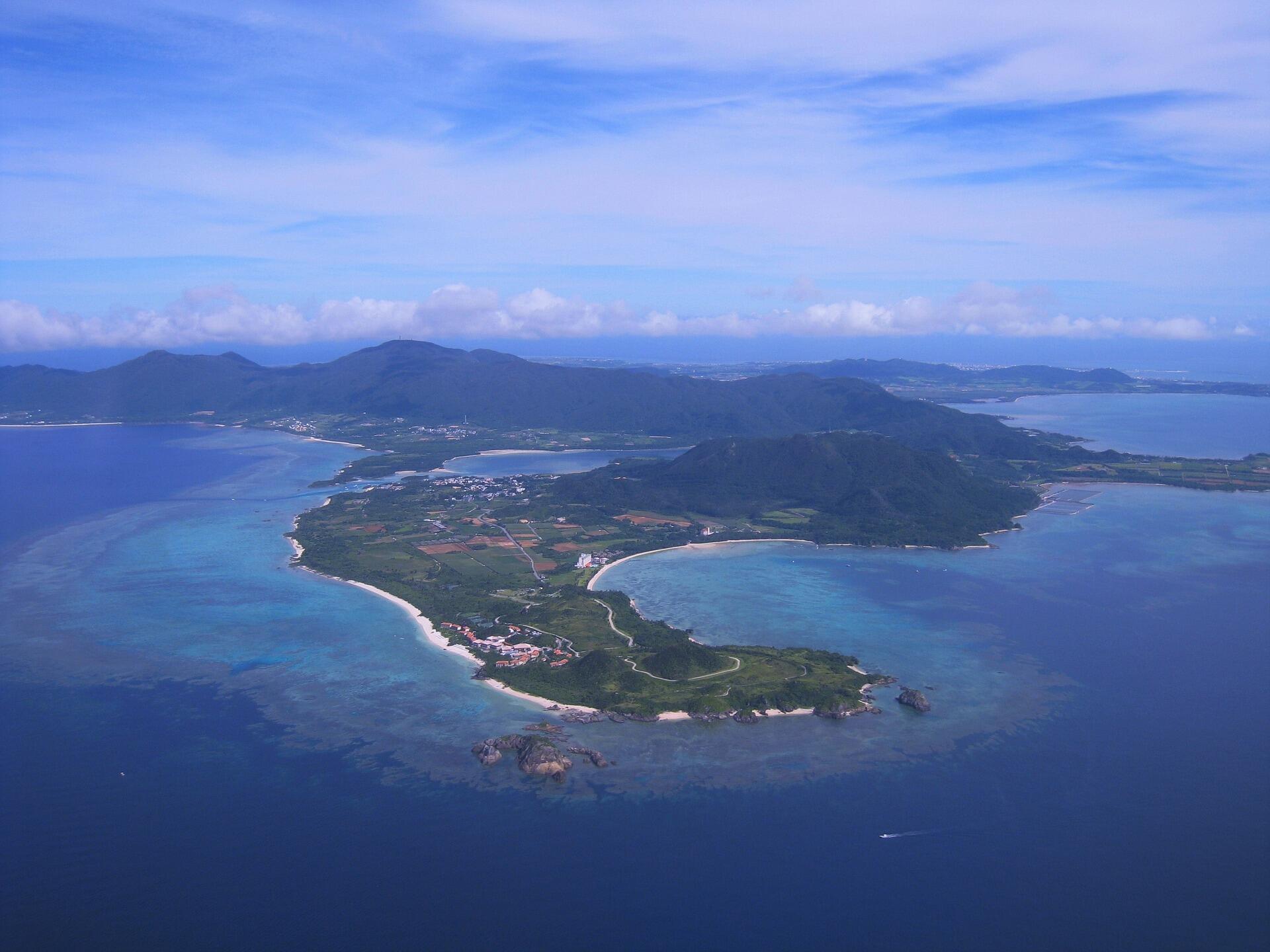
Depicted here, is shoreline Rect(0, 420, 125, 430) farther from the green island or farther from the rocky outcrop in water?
the rocky outcrop in water

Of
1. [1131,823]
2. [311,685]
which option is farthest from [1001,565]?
[311,685]

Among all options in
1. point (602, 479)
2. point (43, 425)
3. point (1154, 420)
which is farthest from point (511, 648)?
point (43, 425)

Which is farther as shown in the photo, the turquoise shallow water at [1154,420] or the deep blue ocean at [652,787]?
the turquoise shallow water at [1154,420]

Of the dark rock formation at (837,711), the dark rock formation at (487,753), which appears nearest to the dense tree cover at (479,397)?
the dark rock formation at (837,711)

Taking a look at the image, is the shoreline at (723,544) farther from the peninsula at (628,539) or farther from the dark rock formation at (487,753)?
the dark rock formation at (487,753)

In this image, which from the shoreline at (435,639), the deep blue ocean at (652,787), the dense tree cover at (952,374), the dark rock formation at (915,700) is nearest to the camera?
the deep blue ocean at (652,787)

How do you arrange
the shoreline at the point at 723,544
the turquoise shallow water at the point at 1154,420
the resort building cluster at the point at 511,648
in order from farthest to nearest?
1. the turquoise shallow water at the point at 1154,420
2. the shoreline at the point at 723,544
3. the resort building cluster at the point at 511,648

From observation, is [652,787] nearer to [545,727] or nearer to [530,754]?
[530,754]

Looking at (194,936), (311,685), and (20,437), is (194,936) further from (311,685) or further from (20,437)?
(20,437)
